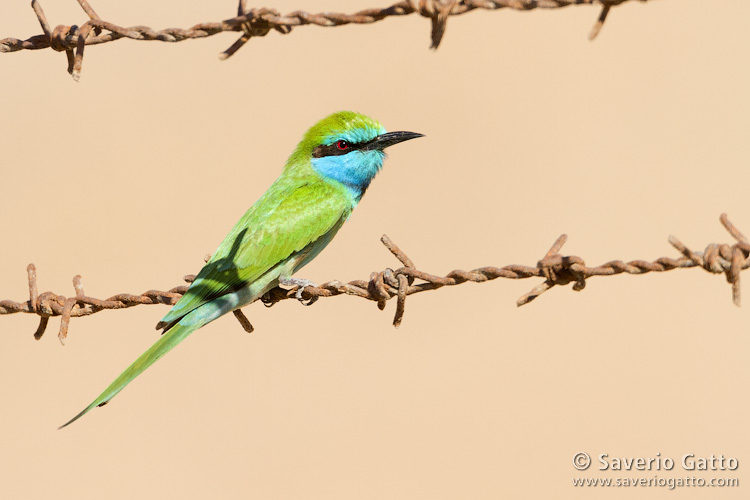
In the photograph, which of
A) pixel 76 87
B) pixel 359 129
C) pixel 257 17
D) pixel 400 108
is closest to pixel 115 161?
pixel 76 87

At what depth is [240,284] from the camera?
13.3 feet

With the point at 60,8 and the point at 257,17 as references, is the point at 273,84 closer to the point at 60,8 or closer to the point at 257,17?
the point at 60,8

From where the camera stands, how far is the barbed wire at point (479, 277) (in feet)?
7.66

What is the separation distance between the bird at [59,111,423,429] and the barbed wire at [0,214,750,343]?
164 millimetres

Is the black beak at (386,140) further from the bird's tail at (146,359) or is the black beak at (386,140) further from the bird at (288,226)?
the bird's tail at (146,359)

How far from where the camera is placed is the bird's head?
15.2 feet

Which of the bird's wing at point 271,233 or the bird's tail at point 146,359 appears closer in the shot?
the bird's tail at point 146,359

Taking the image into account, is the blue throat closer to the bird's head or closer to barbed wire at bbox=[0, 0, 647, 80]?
the bird's head

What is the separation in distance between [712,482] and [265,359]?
3655 millimetres

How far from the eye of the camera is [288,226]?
4.24 meters

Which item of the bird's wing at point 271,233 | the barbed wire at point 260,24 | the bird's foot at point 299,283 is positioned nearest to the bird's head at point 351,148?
the bird's wing at point 271,233

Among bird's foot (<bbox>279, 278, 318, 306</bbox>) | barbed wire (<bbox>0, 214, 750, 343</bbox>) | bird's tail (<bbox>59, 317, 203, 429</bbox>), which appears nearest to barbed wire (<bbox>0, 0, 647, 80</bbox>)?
barbed wire (<bbox>0, 214, 750, 343</bbox>)

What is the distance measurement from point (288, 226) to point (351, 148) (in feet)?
2.25

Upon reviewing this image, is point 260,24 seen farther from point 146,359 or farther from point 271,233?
point 271,233
